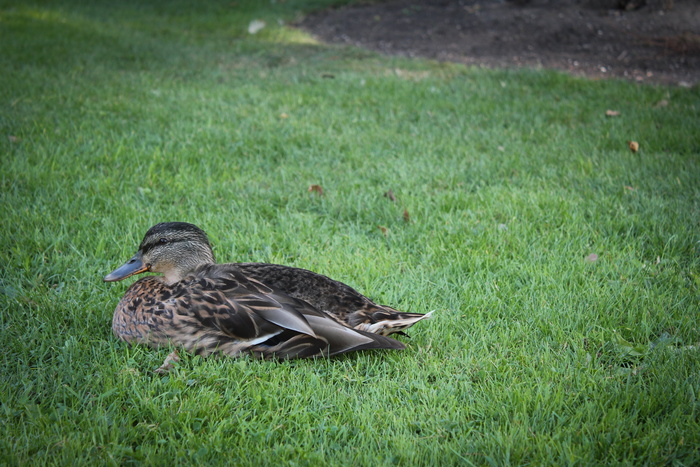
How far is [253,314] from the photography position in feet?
8.73

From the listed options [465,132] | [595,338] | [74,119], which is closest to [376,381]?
[595,338]

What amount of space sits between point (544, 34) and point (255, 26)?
5.45 m

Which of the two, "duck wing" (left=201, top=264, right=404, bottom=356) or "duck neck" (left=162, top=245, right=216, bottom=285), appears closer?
"duck wing" (left=201, top=264, right=404, bottom=356)

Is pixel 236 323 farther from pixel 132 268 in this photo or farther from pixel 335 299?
pixel 132 268

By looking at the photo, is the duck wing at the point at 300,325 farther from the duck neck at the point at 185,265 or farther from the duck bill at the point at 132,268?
the duck bill at the point at 132,268

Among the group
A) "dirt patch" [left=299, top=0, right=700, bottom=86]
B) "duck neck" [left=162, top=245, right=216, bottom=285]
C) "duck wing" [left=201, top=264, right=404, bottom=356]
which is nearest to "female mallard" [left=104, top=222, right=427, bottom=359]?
"duck wing" [left=201, top=264, right=404, bottom=356]

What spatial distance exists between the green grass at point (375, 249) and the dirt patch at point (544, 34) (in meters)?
1.58

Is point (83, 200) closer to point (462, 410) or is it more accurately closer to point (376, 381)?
point (376, 381)

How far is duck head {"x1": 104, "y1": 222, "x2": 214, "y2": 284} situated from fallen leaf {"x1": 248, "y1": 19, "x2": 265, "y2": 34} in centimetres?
925

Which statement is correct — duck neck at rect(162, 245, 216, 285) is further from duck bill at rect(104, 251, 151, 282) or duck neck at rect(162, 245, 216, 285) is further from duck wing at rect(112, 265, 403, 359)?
duck wing at rect(112, 265, 403, 359)

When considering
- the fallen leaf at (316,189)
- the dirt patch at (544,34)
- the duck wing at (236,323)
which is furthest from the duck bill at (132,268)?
the dirt patch at (544,34)

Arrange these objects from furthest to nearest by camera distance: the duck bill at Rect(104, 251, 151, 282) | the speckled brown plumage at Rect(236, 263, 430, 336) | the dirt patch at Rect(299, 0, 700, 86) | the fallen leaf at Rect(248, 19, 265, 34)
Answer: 1. the fallen leaf at Rect(248, 19, 265, 34)
2. the dirt patch at Rect(299, 0, 700, 86)
3. the duck bill at Rect(104, 251, 151, 282)
4. the speckled brown plumage at Rect(236, 263, 430, 336)

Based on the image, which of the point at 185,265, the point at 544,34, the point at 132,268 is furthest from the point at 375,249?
the point at 544,34

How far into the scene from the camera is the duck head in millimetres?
3086
